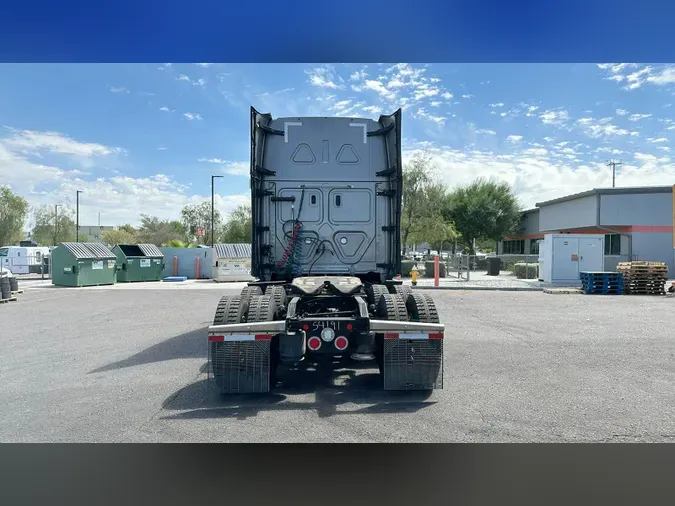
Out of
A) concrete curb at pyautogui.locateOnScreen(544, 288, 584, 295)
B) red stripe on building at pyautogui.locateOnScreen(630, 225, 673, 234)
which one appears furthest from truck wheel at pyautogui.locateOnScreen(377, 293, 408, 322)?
red stripe on building at pyautogui.locateOnScreen(630, 225, 673, 234)

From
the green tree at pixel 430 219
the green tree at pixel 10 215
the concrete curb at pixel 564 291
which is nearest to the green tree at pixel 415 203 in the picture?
the green tree at pixel 430 219

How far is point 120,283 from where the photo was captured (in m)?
25.7

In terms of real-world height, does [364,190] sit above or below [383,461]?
above

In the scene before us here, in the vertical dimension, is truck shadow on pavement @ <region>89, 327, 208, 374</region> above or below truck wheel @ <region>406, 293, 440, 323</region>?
below

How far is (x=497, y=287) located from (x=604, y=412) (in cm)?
1667

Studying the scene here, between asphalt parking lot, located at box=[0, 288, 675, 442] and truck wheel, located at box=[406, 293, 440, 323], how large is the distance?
0.93 metres

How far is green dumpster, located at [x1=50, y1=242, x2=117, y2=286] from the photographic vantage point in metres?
22.4

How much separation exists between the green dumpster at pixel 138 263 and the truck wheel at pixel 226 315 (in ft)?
74.8

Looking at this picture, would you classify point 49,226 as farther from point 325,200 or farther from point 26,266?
point 325,200

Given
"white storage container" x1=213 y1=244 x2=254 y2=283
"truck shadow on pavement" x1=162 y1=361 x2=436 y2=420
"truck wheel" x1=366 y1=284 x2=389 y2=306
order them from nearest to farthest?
"truck shadow on pavement" x1=162 y1=361 x2=436 y2=420 < "truck wheel" x1=366 y1=284 x2=389 y2=306 < "white storage container" x1=213 y1=244 x2=254 y2=283

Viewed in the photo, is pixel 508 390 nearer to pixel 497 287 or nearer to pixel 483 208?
pixel 497 287

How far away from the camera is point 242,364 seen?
5422 millimetres

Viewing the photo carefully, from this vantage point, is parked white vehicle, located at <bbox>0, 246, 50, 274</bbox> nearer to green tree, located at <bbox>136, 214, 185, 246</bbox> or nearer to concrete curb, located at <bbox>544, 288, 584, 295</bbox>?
green tree, located at <bbox>136, 214, 185, 246</bbox>
